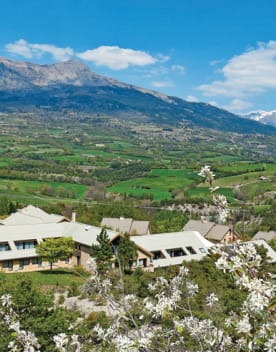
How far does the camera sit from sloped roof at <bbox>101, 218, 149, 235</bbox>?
166 feet

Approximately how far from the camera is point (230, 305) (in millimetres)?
21469

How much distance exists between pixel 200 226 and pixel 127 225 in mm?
8890

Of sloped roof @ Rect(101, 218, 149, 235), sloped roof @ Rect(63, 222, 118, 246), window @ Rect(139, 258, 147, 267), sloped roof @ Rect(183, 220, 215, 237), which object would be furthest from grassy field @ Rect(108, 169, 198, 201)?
window @ Rect(139, 258, 147, 267)

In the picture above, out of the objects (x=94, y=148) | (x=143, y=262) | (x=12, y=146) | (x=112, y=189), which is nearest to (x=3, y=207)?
(x=143, y=262)

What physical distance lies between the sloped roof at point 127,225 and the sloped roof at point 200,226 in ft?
22.0

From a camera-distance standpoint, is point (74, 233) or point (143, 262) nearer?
point (143, 262)

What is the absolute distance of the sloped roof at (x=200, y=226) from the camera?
53.5 meters

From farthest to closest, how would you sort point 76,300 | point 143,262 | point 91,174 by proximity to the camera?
point 91,174 < point 143,262 < point 76,300

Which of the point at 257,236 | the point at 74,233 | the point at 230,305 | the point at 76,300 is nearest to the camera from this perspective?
the point at 230,305

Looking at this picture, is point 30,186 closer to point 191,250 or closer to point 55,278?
point 191,250

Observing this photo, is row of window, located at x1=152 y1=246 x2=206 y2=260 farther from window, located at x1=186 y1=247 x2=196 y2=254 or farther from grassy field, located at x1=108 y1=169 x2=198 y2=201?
grassy field, located at x1=108 y1=169 x2=198 y2=201

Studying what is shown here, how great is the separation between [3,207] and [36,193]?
102 ft

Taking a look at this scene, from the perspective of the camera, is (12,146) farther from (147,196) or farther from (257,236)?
(257,236)

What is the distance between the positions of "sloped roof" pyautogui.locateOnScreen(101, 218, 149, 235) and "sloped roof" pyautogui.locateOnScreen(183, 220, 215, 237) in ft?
22.0
